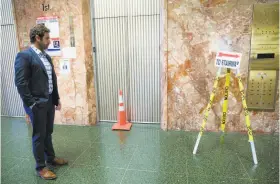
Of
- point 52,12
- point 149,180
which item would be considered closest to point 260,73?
point 149,180

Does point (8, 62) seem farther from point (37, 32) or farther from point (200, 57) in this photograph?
point (200, 57)

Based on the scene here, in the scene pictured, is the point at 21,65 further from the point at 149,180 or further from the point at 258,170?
the point at 258,170

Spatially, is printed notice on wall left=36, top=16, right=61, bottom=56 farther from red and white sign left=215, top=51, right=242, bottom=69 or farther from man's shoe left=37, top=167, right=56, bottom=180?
red and white sign left=215, top=51, right=242, bottom=69

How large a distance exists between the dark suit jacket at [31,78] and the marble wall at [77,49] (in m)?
1.74

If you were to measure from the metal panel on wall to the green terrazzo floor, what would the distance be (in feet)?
3.94

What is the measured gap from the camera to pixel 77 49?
418cm

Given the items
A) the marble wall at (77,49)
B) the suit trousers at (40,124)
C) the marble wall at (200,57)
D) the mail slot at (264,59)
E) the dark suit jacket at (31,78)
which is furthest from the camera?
the marble wall at (77,49)

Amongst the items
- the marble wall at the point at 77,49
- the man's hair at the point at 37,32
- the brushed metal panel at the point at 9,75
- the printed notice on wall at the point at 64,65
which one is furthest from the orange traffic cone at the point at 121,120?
the brushed metal panel at the point at 9,75

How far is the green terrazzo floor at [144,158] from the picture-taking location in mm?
2621

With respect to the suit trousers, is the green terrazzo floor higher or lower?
lower

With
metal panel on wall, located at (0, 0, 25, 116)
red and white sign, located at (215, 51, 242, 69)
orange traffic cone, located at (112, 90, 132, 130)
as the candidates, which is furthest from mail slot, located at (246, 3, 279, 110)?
metal panel on wall, located at (0, 0, 25, 116)

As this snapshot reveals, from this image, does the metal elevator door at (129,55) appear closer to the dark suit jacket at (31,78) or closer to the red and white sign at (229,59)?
the red and white sign at (229,59)

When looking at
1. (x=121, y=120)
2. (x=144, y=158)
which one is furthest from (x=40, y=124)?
(x=121, y=120)

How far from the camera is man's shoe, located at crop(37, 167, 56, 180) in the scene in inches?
103
